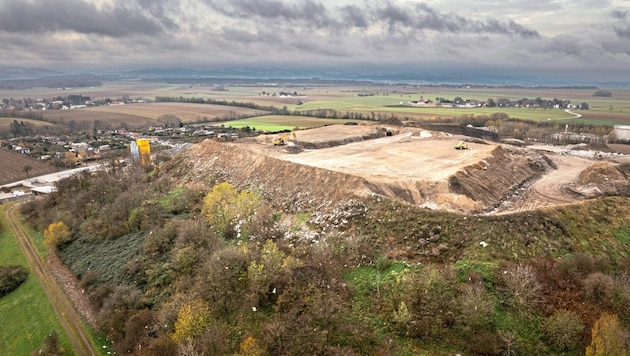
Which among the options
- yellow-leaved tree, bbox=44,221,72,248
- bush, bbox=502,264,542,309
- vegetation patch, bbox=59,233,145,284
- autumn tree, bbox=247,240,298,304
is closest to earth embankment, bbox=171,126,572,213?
bush, bbox=502,264,542,309

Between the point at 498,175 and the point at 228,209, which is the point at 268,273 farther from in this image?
the point at 498,175

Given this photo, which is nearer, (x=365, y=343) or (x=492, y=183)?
(x=365, y=343)

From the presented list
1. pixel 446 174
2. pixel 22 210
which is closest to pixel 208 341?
pixel 446 174

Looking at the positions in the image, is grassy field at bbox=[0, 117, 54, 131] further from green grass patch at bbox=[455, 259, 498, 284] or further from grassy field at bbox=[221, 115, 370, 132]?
green grass patch at bbox=[455, 259, 498, 284]

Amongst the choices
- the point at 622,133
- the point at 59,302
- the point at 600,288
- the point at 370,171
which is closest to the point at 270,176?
the point at 370,171

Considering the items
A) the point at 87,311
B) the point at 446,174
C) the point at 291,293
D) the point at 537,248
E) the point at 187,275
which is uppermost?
the point at 446,174

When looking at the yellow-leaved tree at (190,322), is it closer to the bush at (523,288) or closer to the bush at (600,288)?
the bush at (523,288)

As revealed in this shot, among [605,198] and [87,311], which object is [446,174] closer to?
[605,198]
